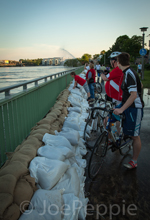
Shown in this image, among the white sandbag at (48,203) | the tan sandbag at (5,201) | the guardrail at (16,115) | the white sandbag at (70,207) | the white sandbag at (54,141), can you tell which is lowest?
the white sandbag at (70,207)

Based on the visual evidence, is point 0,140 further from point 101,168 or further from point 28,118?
point 101,168

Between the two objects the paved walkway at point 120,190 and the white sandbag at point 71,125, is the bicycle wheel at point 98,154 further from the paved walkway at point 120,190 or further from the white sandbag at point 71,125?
the white sandbag at point 71,125

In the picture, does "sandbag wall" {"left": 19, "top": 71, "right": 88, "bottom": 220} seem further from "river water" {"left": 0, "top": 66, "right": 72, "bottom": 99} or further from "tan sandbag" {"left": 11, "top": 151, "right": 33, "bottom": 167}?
→ "river water" {"left": 0, "top": 66, "right": 72, "bottom": 99}

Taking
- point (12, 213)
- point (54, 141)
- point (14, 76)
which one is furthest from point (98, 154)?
point (14, 76)

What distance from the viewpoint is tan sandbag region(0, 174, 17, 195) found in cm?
179

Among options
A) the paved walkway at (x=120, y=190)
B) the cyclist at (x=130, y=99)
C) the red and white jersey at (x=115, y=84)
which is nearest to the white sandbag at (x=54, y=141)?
the paved walkway at (x=120, y=190)

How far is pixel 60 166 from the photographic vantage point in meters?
2.40

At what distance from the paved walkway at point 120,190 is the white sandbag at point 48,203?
56 cm

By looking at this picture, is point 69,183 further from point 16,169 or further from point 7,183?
point 7,183

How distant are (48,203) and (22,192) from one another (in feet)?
0.92

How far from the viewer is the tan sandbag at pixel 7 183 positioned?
179 cm

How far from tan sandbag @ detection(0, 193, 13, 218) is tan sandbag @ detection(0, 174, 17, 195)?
0.05m

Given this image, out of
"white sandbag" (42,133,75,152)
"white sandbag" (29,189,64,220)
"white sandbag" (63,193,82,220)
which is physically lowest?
"white sandbag" (63,193,82,220)

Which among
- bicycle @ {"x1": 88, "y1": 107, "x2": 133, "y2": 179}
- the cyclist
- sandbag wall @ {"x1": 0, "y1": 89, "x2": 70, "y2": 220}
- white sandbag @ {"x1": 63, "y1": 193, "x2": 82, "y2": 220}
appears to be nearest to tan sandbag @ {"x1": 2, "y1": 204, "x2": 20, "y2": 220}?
sandbag wall @ {"x1": 0, "y1": 89, "x2": 70, "y2": 220}
